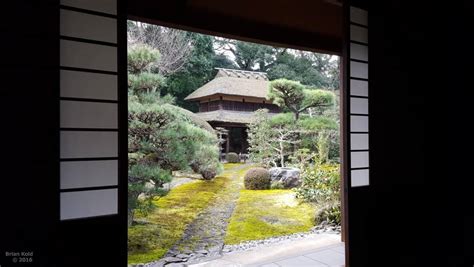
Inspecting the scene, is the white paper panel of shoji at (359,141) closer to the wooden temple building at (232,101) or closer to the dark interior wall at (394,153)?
the dark interior wall at (394,153)

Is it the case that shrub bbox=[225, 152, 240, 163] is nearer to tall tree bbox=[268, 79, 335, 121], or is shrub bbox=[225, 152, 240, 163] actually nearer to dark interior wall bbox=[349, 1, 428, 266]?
tall tree bbox=[268, 79, 335, 121]

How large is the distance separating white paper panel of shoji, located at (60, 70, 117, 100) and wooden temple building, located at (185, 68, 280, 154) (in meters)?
7.83

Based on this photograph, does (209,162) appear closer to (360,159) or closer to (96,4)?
(360,159)

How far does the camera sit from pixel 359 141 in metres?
2.20

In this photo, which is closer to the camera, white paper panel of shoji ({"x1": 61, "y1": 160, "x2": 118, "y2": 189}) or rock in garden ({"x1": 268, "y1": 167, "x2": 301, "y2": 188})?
white paper panel of shoji ({"x1": 61, "y1": 160, "x2": 118, "y2": 189})

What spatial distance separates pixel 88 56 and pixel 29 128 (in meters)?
0.41

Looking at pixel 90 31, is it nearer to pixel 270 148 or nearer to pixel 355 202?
pixel 355 202

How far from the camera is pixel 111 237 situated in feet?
4.30

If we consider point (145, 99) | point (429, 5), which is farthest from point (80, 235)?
point (145, 99)

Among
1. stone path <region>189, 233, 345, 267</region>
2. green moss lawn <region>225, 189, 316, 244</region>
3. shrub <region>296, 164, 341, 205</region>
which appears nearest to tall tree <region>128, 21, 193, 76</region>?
green moss lawn <region>225, 189, 316, 244</region>

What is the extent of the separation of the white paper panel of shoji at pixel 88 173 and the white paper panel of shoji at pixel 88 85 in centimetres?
31

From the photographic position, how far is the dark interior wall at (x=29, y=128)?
1106mm

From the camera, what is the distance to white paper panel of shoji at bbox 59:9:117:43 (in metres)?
1.27

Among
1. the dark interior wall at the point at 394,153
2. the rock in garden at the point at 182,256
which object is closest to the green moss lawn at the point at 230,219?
the rock in garden at the point at 182,256
